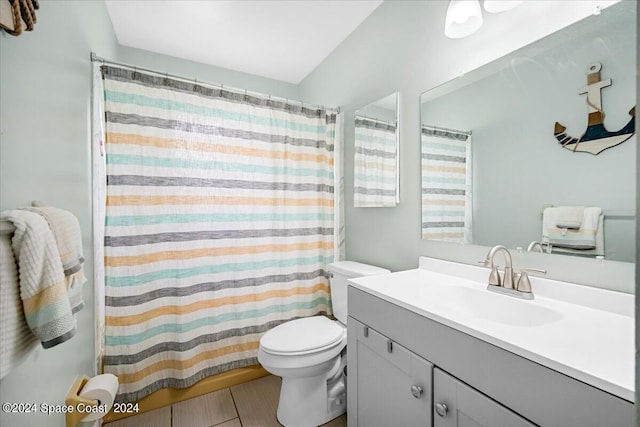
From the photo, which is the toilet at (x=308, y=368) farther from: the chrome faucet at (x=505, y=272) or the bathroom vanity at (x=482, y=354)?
the chrome faucet at (x=505, y=272)

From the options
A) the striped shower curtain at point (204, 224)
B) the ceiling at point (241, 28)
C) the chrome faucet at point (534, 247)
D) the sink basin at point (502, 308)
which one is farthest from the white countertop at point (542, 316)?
the ceiling at point (241, 28)

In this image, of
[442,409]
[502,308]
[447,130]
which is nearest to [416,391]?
[442,409]

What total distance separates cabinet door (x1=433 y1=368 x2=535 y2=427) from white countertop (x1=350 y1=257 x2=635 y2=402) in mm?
164

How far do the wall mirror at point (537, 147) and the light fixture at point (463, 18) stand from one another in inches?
7.1

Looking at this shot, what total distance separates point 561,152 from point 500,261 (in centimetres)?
49

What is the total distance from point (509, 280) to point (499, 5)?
1.11 m

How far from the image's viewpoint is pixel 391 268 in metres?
1.74

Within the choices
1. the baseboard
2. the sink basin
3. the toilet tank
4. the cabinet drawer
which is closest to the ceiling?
the toilet tank

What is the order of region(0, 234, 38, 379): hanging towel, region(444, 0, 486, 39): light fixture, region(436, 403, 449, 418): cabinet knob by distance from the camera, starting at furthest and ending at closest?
region(444, 0, 486, 39): light fixture < region(436, 403, 449, 418): cabinet knob < region(0, 234, 38, 379): hanging towel

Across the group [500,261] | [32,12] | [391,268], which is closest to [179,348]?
[391,268]

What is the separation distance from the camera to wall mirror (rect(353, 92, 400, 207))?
1.70 meters

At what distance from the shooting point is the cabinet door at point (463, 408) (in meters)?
0.69

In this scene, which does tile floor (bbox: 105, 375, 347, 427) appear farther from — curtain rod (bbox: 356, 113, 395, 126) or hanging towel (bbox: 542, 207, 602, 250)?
curtain rod (bbox: 356, 113, 395, 126)

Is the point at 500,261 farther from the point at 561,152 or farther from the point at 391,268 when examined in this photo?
the point at 391,268
